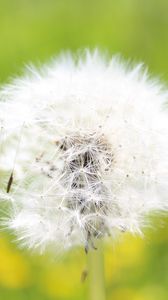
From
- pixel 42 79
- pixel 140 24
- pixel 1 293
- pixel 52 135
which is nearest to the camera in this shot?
pixel 52 135

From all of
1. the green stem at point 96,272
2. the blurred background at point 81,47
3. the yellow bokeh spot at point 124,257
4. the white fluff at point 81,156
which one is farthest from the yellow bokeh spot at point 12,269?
the green stem at point 96,272

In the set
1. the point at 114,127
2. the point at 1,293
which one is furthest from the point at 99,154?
the point at 1,293

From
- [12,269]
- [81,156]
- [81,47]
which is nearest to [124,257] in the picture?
[12,269]

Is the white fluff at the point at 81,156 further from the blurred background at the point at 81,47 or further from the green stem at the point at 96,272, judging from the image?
the blurred background at the point at 81,47

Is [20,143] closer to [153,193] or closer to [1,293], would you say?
[153,193]

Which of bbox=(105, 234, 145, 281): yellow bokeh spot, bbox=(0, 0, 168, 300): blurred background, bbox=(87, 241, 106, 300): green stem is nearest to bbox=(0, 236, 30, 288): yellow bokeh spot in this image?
bbox=(0, 0, 168, 300): blurred background

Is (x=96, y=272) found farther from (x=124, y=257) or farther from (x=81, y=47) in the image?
(x=81, y=47)
